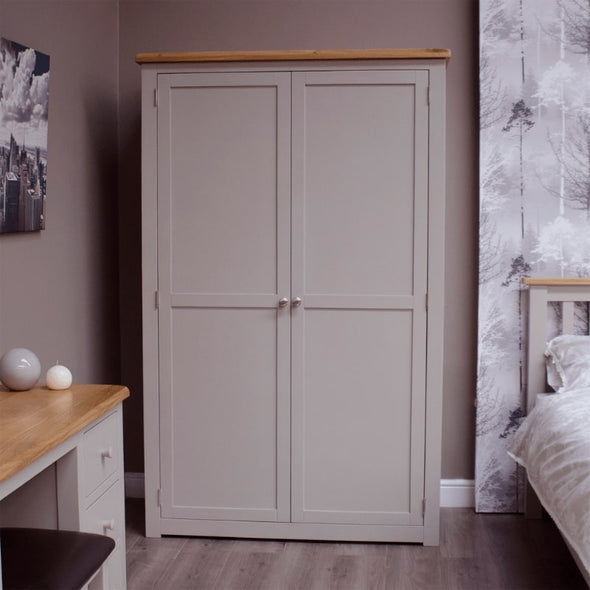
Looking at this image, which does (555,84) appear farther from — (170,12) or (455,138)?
(170,12)

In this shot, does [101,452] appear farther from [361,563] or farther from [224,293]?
[361,563]

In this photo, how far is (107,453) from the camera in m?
2.08

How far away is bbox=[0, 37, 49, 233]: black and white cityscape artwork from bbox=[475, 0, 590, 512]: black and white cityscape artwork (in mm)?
1768

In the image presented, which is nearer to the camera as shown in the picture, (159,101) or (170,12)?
(159,101)

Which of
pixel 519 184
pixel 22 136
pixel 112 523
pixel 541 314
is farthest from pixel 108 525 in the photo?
pixel 519 184

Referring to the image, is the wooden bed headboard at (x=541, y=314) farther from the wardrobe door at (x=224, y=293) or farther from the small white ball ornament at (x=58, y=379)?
the small white ball ornament at (x=58, y=379)

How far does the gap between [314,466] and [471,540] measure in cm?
69

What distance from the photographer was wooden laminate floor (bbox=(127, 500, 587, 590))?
2.66 meters

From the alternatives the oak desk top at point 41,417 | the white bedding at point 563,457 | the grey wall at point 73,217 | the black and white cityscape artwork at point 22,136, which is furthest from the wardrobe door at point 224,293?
the white bedding at point 563,457

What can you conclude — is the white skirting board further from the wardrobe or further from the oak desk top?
the oak desk top

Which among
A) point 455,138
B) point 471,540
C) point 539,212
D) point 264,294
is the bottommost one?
point 471,540

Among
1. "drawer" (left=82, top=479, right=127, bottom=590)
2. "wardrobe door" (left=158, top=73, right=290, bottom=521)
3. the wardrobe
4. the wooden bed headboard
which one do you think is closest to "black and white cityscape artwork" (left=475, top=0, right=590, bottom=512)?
the wooden bed headboard

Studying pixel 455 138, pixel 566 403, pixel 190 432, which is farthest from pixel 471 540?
pixel 455 138

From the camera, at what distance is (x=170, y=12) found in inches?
134
